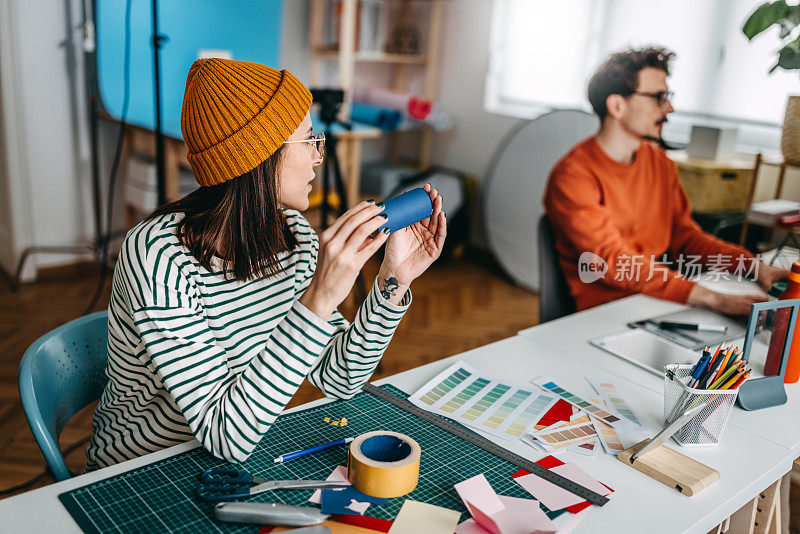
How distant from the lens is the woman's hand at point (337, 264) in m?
0.97

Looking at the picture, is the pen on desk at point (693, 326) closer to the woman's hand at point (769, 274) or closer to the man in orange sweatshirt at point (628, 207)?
the man in orange sweatshirt at point (628, 207)

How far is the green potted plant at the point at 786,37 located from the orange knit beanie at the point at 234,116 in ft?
5.31

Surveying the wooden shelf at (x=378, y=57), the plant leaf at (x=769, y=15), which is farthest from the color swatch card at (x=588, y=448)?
the wooden shelf at (x=378, y=57)

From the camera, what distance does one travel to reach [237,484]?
3.12ft

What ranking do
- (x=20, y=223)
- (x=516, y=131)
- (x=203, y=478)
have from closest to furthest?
1. (x=203, y=478)
2. (x=20, y=223)
3. (x=516, y=131)

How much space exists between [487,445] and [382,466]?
225 mm

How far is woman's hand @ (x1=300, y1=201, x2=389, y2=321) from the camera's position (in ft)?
3.19

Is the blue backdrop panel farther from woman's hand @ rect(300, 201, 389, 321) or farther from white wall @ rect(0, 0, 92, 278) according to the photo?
woman's hand @ rect(300, 201, 389, 321)

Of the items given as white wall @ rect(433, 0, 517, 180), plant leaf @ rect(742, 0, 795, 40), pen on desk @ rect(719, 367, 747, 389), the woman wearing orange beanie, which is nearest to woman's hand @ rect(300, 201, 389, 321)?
the woman wearing orange beanie

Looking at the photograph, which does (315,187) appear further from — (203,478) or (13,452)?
(203,478)

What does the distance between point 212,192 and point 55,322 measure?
2.27m

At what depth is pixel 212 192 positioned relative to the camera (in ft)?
3.80

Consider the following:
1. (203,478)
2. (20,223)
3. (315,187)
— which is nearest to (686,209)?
(203,478)

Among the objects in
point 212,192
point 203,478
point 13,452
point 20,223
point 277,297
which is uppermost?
point 212,192
